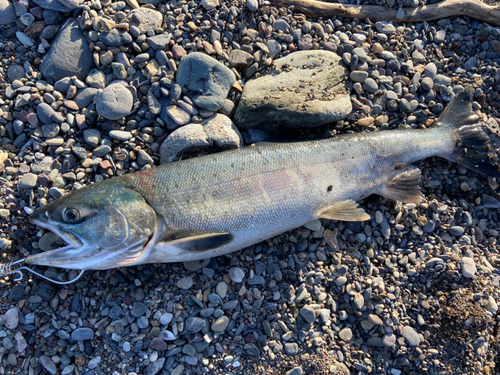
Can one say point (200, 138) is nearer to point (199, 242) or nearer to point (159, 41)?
point (199, 242)

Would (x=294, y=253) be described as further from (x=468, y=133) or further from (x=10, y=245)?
(x=10, y=245)

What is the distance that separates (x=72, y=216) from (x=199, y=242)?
4.17 feet

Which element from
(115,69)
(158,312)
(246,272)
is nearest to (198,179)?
(246,272)

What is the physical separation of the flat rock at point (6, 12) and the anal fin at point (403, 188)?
16.4ft

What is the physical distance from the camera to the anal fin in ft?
14.3

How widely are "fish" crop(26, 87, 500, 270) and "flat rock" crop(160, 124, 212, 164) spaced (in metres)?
0.27

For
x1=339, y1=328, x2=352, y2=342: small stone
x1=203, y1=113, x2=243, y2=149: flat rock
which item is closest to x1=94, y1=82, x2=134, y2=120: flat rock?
x1=203, y1=113, x2=243, y2=149: flat rock

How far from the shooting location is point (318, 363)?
3.79 metres

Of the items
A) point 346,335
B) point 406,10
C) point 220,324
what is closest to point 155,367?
point 220,324

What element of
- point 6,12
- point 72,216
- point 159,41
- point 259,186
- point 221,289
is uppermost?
point 6,12

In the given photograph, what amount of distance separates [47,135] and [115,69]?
1.12 metres

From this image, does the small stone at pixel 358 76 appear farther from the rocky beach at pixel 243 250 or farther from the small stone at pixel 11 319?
the small stone at pixel 11 319

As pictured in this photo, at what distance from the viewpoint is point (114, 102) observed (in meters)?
4.09

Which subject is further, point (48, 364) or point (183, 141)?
point (183, 141)
